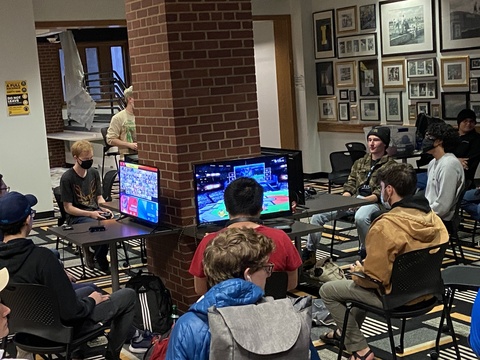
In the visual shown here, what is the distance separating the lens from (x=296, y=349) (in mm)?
2119

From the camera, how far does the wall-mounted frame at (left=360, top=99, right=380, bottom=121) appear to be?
10.1 metres

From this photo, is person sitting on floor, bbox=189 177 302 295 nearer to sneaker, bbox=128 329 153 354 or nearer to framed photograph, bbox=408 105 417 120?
sneaker, bbox=128 329 153 354

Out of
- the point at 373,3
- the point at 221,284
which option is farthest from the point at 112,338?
the point at 373,3

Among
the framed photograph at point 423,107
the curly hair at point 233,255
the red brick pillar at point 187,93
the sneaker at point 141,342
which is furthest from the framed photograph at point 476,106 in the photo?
the curly hair at point 233,255

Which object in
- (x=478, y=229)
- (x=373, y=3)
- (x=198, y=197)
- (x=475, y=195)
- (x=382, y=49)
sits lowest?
(x=478, y=229)

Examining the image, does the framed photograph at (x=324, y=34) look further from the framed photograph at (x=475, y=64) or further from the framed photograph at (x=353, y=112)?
the framed photograph at (x=475, y=64)

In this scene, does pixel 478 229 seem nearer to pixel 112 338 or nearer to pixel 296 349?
pixel 112 338

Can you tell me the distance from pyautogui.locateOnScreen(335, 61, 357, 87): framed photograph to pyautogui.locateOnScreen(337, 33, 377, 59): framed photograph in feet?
0.39

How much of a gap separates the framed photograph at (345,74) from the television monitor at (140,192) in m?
6.00

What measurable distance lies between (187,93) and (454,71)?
16.6ft

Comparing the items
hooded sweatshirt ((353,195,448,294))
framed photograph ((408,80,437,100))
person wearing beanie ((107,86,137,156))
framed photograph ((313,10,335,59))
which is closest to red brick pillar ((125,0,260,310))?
hooded sweatshirt ((353,195,448,294))

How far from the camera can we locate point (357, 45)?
33.8 feet

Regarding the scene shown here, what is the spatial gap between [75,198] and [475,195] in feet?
12.2

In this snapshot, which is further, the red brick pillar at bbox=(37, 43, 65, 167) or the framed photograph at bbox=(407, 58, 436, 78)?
the red brick pillar at bbox=(37, 43, 65, 167)
